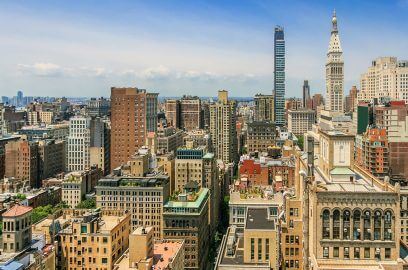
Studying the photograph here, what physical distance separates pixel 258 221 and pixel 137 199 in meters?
57.8

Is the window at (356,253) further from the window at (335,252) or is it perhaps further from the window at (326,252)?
the window at (326,252)

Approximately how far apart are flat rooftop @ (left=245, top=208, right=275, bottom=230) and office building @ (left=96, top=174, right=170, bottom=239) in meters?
46.1

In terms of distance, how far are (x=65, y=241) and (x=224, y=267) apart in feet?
111

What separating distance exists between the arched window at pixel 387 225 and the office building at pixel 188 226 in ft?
247

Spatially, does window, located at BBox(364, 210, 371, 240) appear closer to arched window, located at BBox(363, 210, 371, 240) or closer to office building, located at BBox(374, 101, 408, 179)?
arched window, located at BBox(363, 210, 371, 240)

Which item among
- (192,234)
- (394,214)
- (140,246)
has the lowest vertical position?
(192,234)

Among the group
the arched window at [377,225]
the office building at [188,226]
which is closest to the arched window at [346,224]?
the arched window at [377,225]

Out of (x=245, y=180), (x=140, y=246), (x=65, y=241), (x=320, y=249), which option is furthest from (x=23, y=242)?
(x=245, y=180)

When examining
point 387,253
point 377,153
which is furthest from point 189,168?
point 387,253

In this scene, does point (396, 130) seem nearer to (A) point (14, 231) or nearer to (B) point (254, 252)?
(B) point (254, 252)

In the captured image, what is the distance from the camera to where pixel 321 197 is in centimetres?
5734

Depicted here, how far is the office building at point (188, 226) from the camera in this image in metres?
127

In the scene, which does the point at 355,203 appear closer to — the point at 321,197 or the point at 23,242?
the point at 321,197

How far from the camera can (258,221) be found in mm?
86000
